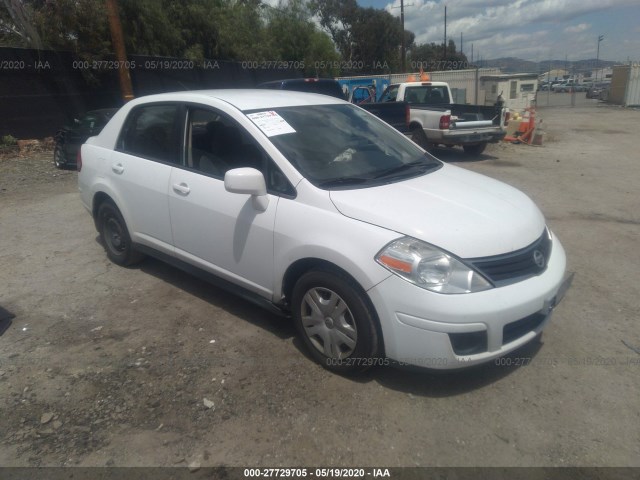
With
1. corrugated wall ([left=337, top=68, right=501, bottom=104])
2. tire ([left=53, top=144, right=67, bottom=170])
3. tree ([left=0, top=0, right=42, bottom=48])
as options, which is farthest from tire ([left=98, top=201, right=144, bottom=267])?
corrugated wall ([left=337, top=68, right=501, bottom=104])

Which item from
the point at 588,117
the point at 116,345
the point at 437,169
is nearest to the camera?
the point at 116,345

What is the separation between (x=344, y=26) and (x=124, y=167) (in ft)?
179

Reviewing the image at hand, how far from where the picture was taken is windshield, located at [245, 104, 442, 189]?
341 centimetres

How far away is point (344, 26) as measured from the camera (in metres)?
53.9

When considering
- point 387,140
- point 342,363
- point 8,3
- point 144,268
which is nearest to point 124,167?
point 144,268

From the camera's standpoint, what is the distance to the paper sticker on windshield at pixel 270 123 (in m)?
3.53

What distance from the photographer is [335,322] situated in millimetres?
3107

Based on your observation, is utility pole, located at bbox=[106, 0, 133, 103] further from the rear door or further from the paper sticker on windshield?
the paper sticker on windshield

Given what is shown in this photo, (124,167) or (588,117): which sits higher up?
(124,167)

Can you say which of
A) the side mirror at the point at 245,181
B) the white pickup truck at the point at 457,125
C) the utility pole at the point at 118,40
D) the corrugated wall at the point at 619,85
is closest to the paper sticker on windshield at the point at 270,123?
the side mirror at the point at 245,181

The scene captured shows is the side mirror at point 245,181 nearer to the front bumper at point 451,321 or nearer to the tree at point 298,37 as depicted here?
the front bumper at point 451,321

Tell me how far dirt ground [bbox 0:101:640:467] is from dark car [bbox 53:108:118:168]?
6.85 meters

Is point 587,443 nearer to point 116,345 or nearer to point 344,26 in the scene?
point 116,345

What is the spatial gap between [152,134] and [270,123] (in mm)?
1390
